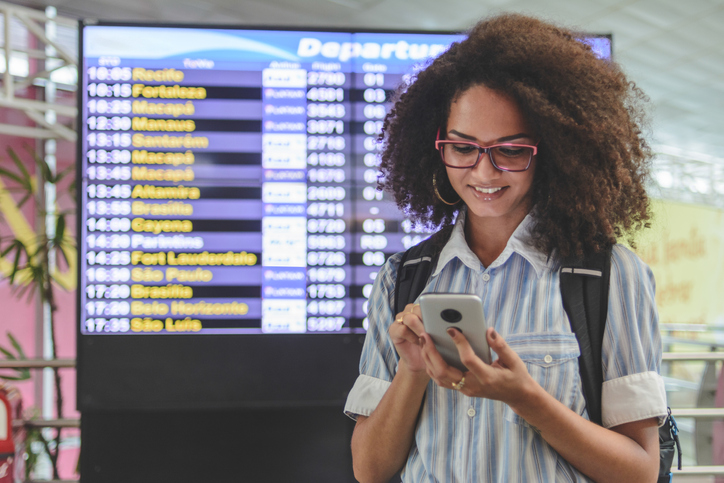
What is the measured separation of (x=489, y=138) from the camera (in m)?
1.07

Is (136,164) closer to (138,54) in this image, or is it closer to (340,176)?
(138,54)

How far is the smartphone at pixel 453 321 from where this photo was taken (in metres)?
0.86

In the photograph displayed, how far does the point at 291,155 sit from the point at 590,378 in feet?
4.71

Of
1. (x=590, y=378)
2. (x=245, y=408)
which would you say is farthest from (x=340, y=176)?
(x=590, y=378)

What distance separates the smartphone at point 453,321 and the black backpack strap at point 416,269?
24 cm

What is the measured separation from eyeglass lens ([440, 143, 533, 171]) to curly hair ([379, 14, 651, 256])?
66mm

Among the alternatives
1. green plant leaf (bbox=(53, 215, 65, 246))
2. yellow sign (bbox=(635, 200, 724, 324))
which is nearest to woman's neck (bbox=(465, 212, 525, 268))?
green plant leaf (bbox=(53, 215, 65, 246))

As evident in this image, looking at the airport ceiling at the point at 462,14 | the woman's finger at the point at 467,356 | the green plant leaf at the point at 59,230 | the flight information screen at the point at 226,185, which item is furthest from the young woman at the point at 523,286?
the airport ceiling at the point at 462,14

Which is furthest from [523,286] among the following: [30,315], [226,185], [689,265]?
[689,265]

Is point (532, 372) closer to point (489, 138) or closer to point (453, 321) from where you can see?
point (453, 321)

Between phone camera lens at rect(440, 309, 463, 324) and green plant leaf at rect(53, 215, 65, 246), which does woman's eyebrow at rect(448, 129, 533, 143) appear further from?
green plant leaf at rect(53, 215, 65, 246)

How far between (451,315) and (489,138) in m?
0.37

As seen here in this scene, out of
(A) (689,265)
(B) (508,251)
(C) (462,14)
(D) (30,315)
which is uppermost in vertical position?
(C) (462,14)

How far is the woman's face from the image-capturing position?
1071 millimetres
